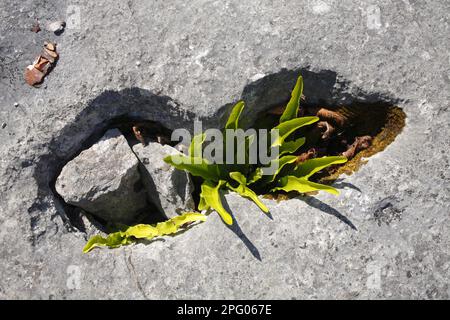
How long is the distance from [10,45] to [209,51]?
1.69 m

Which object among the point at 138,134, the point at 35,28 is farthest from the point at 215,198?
the point at 35,28

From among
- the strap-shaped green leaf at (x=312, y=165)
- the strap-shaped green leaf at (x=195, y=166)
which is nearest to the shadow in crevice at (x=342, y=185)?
the strap-shaped green leaf at (x=312, y=165)

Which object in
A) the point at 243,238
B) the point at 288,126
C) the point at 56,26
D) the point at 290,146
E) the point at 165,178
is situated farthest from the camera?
the point at 56,26

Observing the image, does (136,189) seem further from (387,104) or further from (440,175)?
(440,175)

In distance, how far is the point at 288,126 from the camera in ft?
10.4

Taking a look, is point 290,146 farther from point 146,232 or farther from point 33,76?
point 33,76

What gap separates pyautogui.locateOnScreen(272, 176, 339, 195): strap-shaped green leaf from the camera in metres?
2.96

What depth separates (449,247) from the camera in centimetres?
297

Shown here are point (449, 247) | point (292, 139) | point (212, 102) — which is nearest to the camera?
point (449, 247)

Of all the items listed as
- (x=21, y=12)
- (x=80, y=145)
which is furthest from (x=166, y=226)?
(x=21, y=12)

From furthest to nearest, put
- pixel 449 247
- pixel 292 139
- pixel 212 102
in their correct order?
pixel 292 139 < pixel 212 102 < pixel 449 247

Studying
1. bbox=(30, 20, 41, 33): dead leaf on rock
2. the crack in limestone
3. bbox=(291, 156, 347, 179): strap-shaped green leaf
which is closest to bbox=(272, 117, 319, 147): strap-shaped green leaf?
bbox=(291, 156, 347, 179): strap-shaped green leaf

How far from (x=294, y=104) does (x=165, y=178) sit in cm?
115

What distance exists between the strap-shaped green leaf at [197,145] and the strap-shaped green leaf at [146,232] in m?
0.47
